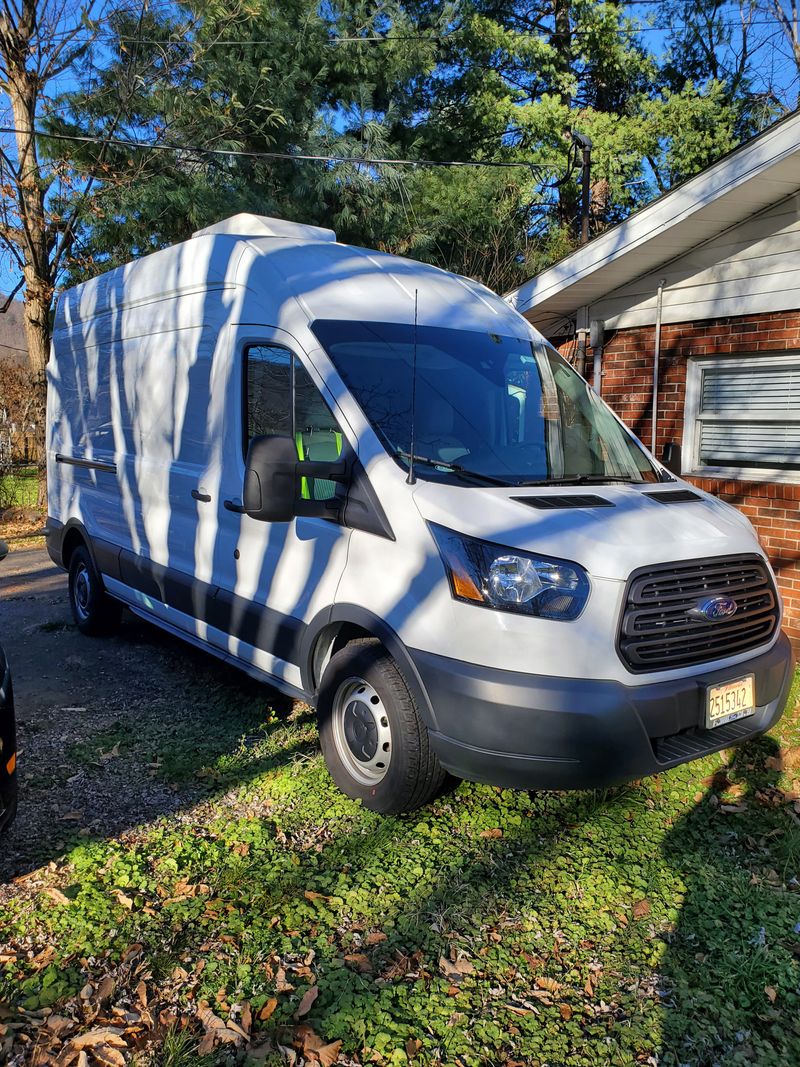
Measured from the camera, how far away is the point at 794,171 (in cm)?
545

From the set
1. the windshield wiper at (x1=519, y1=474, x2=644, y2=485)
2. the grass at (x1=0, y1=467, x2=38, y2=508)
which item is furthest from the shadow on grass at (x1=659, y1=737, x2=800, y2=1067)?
the grass at (x1=0, y1=467, x2=38, y2=508)

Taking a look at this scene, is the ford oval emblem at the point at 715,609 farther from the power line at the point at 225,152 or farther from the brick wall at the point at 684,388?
the power line at the point at 225,152

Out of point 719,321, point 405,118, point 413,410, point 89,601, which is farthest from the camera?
point 405,118

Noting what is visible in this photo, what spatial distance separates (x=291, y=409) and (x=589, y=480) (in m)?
1.49

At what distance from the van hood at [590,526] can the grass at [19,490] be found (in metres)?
13.3

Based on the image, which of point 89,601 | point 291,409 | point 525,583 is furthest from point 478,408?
point 89,601

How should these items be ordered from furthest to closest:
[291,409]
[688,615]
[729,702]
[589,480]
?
[291,409] < [589,480] < [729,702] < [688,615]

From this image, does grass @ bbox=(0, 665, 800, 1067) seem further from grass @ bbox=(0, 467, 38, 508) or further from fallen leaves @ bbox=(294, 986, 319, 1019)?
grass @ bbox=(0, 467, 38, 508)

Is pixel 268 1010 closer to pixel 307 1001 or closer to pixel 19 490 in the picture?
pixel 307 1001

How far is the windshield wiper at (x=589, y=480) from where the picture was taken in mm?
3663

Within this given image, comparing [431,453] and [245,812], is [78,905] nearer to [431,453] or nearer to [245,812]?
[245,812]

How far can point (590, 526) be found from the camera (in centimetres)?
315

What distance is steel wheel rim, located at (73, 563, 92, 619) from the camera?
6.74 metres

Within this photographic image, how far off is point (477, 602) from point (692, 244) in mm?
4888
